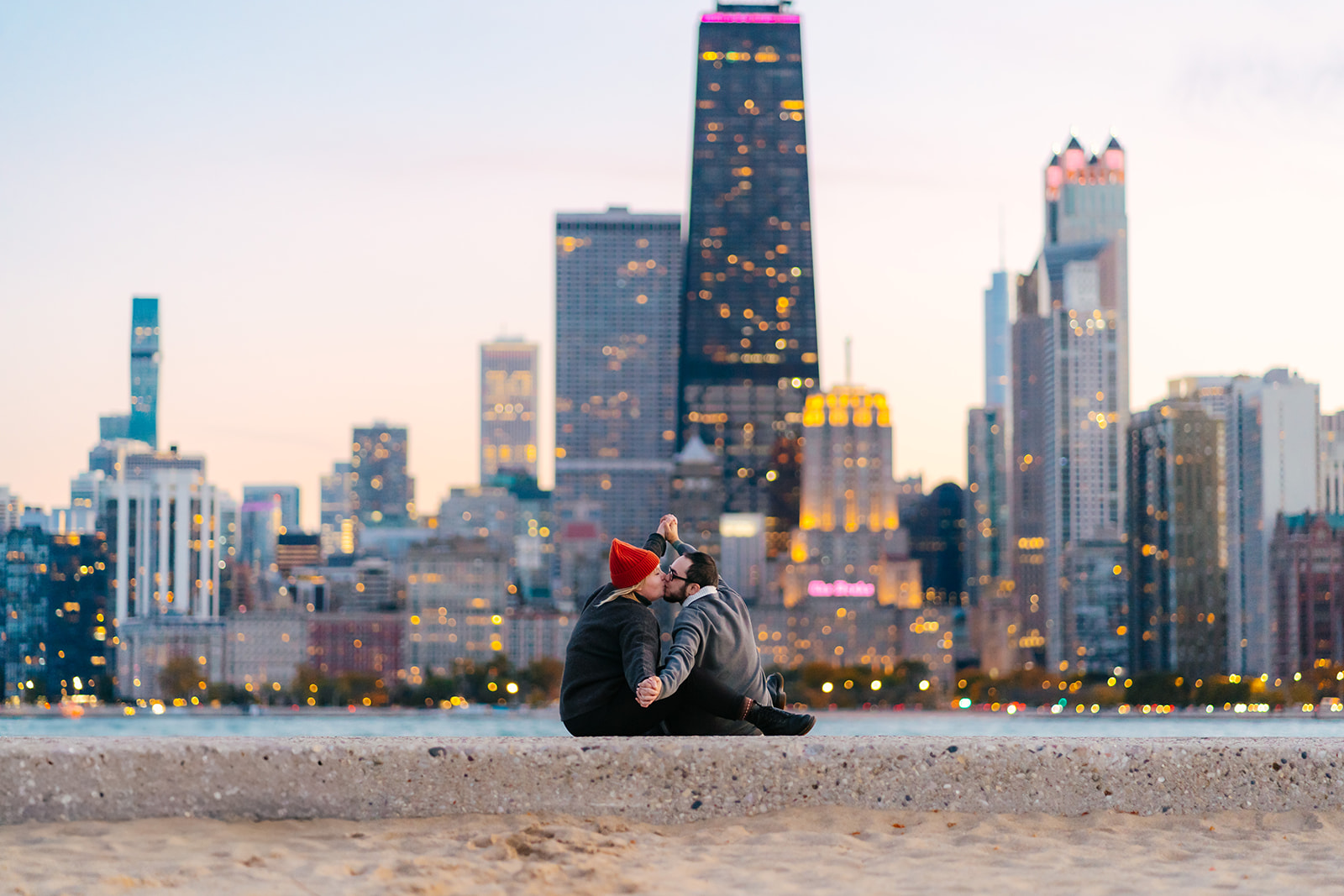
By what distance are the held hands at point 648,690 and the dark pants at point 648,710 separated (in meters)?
0.53

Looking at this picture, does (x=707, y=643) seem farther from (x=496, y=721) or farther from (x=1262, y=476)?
(x=1262, y=476)

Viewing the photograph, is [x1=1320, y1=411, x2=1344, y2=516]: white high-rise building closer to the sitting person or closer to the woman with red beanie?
the sitting person

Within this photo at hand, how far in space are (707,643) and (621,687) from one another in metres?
0.59

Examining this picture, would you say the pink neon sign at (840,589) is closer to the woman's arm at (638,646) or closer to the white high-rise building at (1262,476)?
the white high-rise building at (1262,476)

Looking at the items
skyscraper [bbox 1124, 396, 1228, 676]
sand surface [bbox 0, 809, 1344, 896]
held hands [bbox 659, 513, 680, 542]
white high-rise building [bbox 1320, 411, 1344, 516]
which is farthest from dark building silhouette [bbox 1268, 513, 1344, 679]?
sand surface [bbox 0, 809, 1344, 896]

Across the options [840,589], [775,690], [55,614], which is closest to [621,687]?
[775,690]

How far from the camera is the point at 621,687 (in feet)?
35.4

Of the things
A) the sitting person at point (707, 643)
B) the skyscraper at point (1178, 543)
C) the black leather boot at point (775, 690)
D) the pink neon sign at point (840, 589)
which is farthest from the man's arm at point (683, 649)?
the pink neon sign at point (840, 589)

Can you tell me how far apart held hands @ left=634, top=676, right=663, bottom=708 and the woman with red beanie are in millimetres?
466

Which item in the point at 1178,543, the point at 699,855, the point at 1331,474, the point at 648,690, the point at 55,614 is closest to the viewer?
the point at 699,855

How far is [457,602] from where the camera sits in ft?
582

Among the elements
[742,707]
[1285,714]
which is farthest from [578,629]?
[1285,714]

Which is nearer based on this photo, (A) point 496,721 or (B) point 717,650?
(B) point 717,650

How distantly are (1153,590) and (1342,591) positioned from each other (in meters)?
19.7
